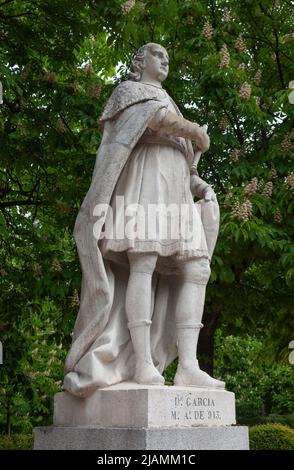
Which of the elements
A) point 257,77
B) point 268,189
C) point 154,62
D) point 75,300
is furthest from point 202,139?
point 257,77

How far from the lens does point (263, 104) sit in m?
10.3

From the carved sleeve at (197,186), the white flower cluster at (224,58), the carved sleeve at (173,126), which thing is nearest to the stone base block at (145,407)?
the carved sleeve at (197,186)

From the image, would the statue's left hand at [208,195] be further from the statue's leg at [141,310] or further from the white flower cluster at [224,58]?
the white flower cluster at [224,58]

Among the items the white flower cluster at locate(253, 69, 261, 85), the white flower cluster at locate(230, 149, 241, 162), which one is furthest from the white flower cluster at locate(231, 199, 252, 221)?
the white flower cluster at locate(253, 69, 261, 85)

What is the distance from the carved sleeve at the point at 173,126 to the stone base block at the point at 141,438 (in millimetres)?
2524

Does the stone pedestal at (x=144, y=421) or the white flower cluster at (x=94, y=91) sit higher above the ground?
the white flower cluster at (x=94, y=91)

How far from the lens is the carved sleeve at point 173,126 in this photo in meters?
6.32

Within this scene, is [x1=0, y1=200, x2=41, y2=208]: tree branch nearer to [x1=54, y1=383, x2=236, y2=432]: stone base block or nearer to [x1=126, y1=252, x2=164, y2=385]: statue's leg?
[x1=126, y1=252, x2=164, y2=385]: statue's leg

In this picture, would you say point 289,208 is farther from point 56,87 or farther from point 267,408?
point 267,408

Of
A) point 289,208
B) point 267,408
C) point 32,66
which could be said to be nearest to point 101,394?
point 289,208

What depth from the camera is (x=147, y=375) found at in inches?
227

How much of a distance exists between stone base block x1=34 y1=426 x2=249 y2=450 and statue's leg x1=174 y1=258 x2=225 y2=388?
0.43 metres

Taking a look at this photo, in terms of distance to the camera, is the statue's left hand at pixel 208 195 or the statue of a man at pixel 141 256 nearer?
the statue of a man at pixel 141 256

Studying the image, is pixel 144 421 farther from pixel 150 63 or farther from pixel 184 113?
pixel 184 113
